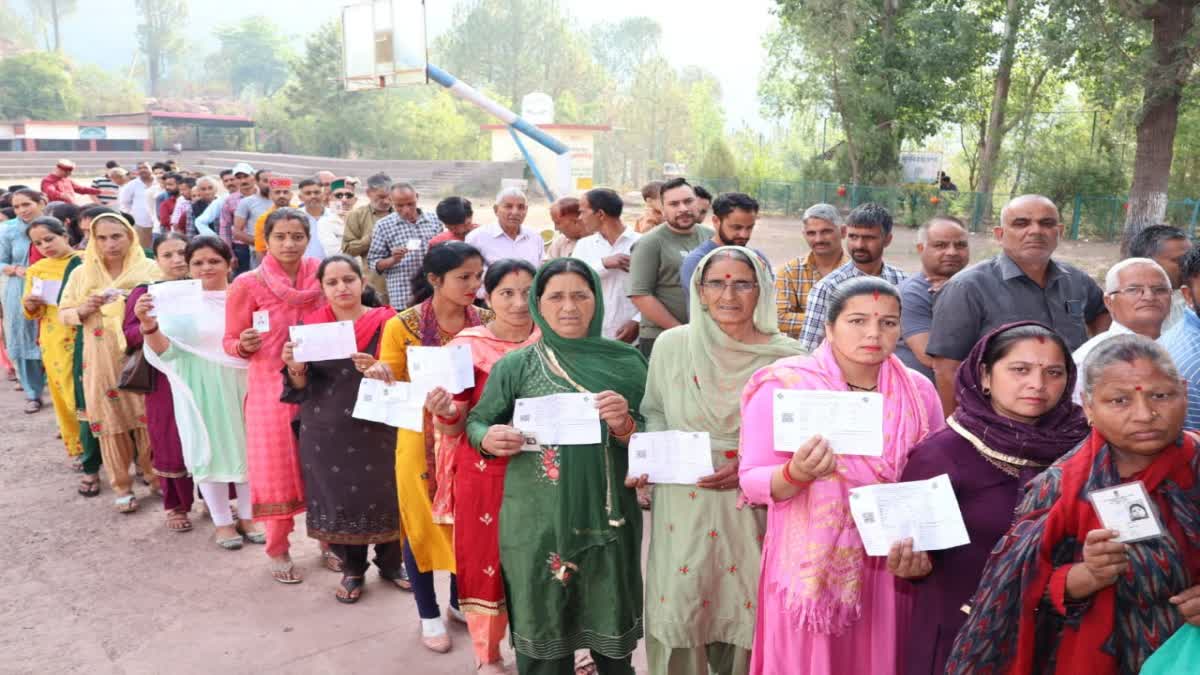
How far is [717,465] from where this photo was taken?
3068mm

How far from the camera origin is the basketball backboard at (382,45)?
80.5ft

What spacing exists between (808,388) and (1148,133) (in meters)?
15.7

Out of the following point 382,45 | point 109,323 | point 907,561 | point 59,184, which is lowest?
point 907,561

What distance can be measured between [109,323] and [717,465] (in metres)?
4.67

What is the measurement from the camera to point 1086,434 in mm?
2424

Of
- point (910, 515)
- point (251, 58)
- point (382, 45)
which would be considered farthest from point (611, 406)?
point (251, 58)

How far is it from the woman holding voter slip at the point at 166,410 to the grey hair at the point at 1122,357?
4.68 meters

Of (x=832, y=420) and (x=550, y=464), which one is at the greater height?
(x=832, y=420)

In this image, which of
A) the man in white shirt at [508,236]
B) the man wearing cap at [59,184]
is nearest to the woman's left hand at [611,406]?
the man in white shirt at [508,236]

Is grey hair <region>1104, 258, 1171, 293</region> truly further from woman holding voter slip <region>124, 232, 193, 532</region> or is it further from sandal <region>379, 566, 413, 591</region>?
woman holding voter slip <region>124, 232, 193, 532</region>

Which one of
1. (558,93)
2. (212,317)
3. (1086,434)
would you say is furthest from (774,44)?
(558,93)

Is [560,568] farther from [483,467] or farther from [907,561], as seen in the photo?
[907,561]

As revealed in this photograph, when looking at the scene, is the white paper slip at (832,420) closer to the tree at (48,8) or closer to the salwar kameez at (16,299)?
the salwar kameez at (16,299)

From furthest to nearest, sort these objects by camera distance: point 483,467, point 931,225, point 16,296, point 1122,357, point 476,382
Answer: point 16,296
point 931,225
point 476,382
point 483,467
point 1122,357
